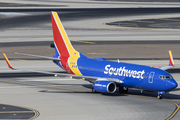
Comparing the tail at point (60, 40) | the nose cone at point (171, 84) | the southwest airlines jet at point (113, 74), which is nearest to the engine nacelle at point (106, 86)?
the southwest airlines jet at point (113, 74)

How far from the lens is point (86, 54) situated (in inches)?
3452

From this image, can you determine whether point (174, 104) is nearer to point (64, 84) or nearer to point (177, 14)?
point (64, 84)

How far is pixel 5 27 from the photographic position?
134m

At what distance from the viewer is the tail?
190ft

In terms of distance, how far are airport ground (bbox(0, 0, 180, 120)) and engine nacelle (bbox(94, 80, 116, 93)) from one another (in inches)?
42.3

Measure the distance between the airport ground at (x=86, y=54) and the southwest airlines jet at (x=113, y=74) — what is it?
158 centimetres

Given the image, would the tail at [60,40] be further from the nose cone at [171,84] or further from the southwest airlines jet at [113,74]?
the nose cone at [171,84]

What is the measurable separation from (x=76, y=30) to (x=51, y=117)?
90893 mm

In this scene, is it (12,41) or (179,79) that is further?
(12,41)

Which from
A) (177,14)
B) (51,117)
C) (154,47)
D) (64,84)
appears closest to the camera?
(51,117)

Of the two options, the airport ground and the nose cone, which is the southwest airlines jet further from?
the airport ground

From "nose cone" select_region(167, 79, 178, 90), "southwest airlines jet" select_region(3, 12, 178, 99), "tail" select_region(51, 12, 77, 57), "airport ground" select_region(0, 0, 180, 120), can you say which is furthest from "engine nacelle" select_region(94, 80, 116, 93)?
"tail" select_region(51, 12, 77, 57)

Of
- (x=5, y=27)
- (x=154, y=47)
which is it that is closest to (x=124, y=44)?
(x=154, y=47)

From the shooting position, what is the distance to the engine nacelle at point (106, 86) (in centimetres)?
4778
